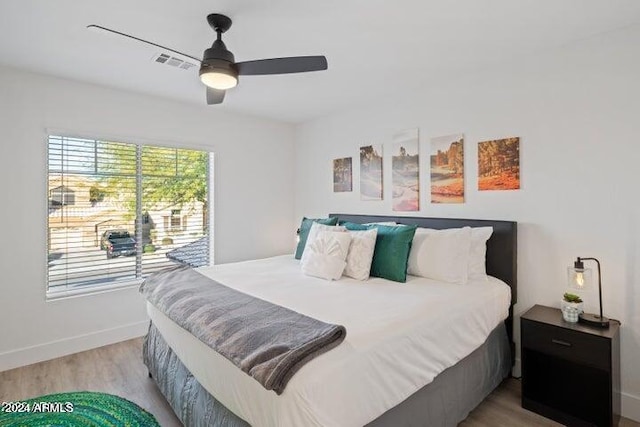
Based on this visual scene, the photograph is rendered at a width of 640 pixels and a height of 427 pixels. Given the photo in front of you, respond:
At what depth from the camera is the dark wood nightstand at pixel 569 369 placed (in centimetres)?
195

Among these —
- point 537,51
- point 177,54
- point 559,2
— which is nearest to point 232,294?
point 177,54

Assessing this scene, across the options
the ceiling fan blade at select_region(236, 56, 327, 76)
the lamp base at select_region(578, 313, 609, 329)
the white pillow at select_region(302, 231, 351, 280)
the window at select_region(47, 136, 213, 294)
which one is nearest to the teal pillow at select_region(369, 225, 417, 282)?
the white pillow at select_region(302, 231, 351, 280)

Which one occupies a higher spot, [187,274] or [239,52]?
[239,52]

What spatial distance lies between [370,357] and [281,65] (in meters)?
1.68

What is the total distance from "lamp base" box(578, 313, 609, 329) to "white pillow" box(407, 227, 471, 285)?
719 millimetres

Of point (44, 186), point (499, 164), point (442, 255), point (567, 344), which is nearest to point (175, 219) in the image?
point (44, 186)

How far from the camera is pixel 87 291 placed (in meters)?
3.23

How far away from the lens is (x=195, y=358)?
172 cm

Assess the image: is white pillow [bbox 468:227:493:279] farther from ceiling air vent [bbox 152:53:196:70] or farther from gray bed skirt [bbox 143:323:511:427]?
ceiling air vent [bbox 152:53:196:70]

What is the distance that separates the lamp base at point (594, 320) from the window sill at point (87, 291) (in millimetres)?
3872

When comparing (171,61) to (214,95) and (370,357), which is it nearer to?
(214,95)

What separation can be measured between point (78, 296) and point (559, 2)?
4342 millimetres

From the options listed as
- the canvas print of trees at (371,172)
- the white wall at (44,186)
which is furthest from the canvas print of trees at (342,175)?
the white wall at (44,186)

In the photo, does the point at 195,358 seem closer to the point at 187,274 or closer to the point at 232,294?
the point at 232,294
